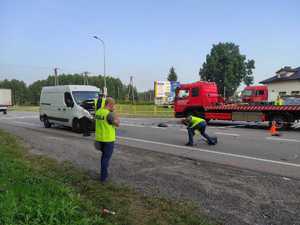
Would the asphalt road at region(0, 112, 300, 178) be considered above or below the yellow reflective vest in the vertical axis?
below

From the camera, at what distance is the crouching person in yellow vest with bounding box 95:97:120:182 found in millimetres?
5902

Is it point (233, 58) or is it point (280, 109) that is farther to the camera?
point (233, 58)

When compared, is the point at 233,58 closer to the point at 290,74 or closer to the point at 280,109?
the point at 290,74

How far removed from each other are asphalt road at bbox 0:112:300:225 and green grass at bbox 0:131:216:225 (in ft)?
1.47

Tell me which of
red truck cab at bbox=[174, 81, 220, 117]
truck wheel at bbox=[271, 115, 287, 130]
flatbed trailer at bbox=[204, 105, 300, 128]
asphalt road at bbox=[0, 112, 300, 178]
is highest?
red truck cab at bbox=[174, 81, 220, 117]

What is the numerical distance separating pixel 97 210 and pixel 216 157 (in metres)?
5.13

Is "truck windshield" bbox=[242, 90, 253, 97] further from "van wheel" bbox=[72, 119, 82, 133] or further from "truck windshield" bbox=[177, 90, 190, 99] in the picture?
"van wheel" bbox=[72, 119, 82, 133]

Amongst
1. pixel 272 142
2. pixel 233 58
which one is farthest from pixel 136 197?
pixel 233 58

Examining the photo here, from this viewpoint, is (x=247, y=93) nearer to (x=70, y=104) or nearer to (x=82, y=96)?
(x=82, y=96)

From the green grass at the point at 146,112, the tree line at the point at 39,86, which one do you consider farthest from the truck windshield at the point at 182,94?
the tree line at the point at 39,86

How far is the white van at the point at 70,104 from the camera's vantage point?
14729 millimetres

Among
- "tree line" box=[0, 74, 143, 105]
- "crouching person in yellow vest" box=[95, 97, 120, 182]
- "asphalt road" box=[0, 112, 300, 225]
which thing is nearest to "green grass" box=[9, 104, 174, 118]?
"asphalt road" box=[0, 112, 300, 225]

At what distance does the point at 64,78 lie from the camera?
5768 inches

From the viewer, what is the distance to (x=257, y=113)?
17.1m
